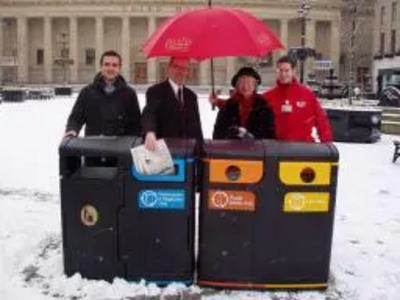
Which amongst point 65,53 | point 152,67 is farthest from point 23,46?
point 152,67

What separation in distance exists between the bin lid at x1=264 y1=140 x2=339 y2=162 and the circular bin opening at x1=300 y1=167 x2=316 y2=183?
0.11 m

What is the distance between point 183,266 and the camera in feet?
19.6

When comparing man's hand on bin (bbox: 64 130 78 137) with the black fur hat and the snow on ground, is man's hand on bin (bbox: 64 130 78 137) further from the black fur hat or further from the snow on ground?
the black fur hat

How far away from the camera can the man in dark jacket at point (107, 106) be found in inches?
257

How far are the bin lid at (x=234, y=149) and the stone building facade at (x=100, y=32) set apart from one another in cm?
8716

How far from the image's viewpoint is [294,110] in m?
6.61

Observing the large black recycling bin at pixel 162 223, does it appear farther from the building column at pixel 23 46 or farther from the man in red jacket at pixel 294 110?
the building column at pixel 23 46

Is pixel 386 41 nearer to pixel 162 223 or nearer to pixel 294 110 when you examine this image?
pixel 294 110

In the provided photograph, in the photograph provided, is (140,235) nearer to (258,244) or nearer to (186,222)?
(186,222)

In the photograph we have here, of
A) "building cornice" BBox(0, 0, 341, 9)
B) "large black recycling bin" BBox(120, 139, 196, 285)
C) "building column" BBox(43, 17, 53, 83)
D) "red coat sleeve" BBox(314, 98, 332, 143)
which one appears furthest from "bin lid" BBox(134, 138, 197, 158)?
"building column" BBox(43, 17, 53, 83)

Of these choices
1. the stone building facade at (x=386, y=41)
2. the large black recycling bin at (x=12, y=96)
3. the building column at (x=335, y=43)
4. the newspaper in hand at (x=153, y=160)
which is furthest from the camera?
the building column at (x=335, y=43)

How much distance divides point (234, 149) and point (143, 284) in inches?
56.6

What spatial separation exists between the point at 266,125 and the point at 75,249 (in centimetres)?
207

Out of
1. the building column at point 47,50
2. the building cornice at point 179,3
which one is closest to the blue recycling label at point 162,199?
the building cornice at point 179,3
